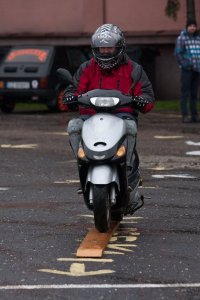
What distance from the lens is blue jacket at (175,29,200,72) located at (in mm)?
22250

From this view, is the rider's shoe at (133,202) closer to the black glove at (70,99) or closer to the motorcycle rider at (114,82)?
the motorcycle rider at (114,82)

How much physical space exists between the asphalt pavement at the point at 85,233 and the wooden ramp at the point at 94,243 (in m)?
0.06

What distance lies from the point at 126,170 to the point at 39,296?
2.25 meters

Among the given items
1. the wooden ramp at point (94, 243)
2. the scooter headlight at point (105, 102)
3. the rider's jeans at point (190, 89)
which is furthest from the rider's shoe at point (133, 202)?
the rider's jeans at point (190, 89)

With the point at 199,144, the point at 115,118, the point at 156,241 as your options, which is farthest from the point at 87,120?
the point at 199,144

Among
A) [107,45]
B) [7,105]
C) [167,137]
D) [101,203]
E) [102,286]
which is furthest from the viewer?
[7,105]

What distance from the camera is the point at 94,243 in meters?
9.25

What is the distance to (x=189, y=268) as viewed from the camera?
27.6 feet

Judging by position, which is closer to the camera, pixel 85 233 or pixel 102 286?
pixel 102 286

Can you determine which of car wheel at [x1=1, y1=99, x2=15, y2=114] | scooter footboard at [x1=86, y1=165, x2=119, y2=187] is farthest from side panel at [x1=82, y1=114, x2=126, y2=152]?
car wheel at [x1=1, y1=99, x2=15, y2=114]

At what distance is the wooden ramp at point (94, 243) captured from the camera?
888cm

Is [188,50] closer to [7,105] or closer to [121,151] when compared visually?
[7,105]

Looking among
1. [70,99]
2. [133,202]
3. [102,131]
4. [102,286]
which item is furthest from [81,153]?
[102,286]

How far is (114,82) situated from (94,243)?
4.84ft
